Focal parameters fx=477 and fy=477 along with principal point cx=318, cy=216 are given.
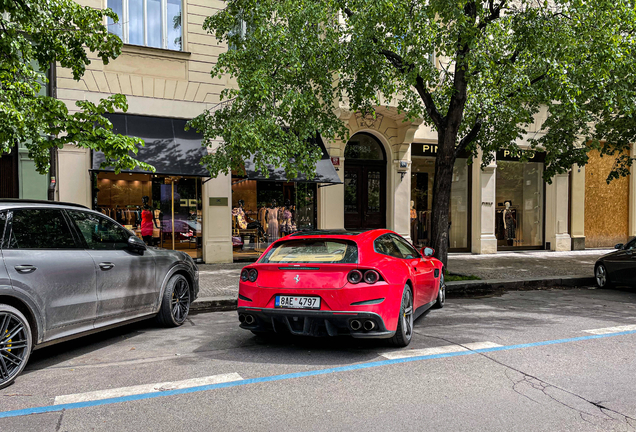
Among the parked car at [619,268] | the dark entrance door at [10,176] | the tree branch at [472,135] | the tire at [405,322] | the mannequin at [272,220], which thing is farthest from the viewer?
the mannequin at [272,220]

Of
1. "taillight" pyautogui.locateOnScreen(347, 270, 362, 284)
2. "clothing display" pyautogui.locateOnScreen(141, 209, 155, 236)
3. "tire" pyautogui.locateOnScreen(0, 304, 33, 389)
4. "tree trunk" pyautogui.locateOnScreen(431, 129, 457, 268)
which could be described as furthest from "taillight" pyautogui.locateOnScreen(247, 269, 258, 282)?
"clothing display" pyautogui.locateOnScreen(141, 209, 155, 236)

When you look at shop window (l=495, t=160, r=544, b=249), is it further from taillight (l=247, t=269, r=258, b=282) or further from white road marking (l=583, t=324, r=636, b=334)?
taillight (l=247, t=269, r=258, b=282)

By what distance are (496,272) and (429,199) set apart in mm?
5649

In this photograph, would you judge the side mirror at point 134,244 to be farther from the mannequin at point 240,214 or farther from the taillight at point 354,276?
the mannequin at point 240,214

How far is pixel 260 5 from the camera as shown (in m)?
10.8

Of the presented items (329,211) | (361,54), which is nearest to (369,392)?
(361,54)

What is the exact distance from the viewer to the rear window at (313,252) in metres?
5.38

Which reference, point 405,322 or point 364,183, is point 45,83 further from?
point 364,183

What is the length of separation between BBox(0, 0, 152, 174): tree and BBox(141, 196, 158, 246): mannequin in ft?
17.4

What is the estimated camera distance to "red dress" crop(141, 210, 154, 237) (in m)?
13.4

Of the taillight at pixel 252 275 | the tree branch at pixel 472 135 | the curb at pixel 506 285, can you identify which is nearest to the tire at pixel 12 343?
the taillight at pixel 252 275

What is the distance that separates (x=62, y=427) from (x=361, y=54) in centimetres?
931

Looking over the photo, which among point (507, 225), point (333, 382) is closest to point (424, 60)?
point (333, 382)

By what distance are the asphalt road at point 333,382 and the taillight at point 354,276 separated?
0.84m
